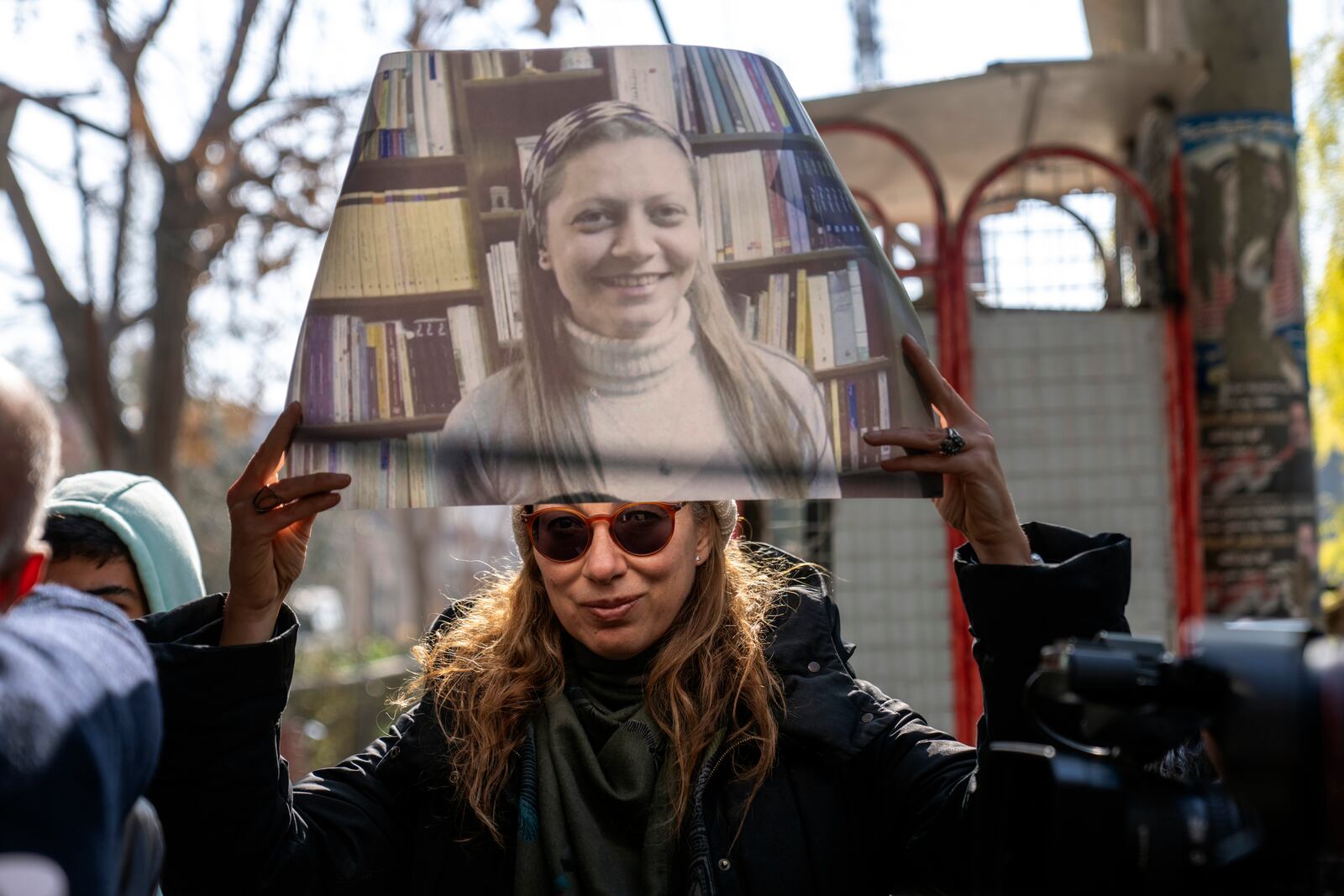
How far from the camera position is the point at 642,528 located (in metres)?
2.64

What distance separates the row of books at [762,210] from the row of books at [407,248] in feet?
1.28

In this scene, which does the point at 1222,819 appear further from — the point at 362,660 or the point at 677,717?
the point at 362,660

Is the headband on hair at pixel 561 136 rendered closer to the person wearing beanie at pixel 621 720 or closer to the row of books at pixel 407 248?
the row of books at pixel 407 248

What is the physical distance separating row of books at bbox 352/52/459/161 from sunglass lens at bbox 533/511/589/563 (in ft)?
2.27

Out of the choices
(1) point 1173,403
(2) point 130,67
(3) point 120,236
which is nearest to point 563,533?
(1) point 1173,403

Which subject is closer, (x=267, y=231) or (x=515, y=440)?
(x=515, y=440)

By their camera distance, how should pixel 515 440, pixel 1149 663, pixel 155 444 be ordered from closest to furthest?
pixel 1149 663 → pixel 515 440 → pixel 155 444

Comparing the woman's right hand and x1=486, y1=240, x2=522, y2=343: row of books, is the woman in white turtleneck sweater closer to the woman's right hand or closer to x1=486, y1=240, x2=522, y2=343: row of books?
x1=486, y1=240, x2=522, y2=343: row of books

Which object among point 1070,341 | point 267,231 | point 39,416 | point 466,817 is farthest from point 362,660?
point 39,416

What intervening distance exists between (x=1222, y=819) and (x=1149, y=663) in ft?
0.61

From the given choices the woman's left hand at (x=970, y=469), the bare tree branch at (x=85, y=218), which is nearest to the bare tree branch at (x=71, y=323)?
the bare tree branch at (x=85, y=218)

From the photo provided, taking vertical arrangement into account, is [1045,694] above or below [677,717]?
above

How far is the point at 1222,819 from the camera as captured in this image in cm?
145

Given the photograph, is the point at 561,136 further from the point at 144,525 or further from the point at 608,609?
the point at 144,525
